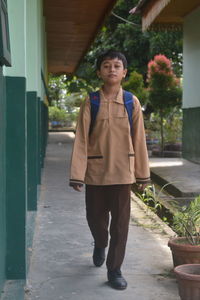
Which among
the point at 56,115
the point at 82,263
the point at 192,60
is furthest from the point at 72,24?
the point at 56,115

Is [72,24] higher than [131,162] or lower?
higher

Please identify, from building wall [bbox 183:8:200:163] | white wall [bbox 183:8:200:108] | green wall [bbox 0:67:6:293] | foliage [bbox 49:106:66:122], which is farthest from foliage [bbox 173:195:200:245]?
foliage [bbox 49:106:66:122]

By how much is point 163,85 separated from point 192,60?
2.12 m

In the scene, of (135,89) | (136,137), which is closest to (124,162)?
(136,137)

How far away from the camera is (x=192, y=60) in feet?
46.3

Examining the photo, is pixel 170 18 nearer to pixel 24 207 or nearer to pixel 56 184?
pixel 56 184

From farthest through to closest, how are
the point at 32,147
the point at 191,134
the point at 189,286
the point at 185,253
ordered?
the point at 191,134, the point at 32,147, the point at 185,253, the point at 189,286

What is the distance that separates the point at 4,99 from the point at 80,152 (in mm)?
699

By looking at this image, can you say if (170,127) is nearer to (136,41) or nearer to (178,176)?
(136,41)

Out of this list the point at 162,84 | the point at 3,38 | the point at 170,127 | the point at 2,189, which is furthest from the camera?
the point at 170,127

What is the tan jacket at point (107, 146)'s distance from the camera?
4.60 meters

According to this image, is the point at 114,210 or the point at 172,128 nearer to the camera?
the point at 114,210

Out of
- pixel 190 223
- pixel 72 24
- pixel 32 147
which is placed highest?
pixel 72 24

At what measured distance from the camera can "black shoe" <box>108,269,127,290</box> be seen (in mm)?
4586
